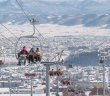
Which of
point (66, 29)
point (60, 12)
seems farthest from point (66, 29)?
point (60, 12)

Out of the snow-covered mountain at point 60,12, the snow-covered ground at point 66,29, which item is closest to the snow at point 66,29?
the snow-covered ground at point 66,29

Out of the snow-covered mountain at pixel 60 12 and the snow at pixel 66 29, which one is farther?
the snow-covered mountain at pixel 60 12

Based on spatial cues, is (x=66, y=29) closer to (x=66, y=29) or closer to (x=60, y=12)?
(x=66, y=29)

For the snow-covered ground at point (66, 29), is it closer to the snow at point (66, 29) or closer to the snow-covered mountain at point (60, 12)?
the snow at point (66, 29)

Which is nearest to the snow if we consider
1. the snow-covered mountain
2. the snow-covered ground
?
the snow-covered ground

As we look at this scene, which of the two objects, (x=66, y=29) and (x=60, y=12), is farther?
(x=60, y=12)

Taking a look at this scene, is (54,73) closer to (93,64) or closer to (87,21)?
(93,64)

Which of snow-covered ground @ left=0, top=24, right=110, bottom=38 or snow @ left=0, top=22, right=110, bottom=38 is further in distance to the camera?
snow-covered ground @ left=0, top=24, right=110, bottom=38

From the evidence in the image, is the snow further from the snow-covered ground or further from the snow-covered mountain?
the snow-covered mountain
